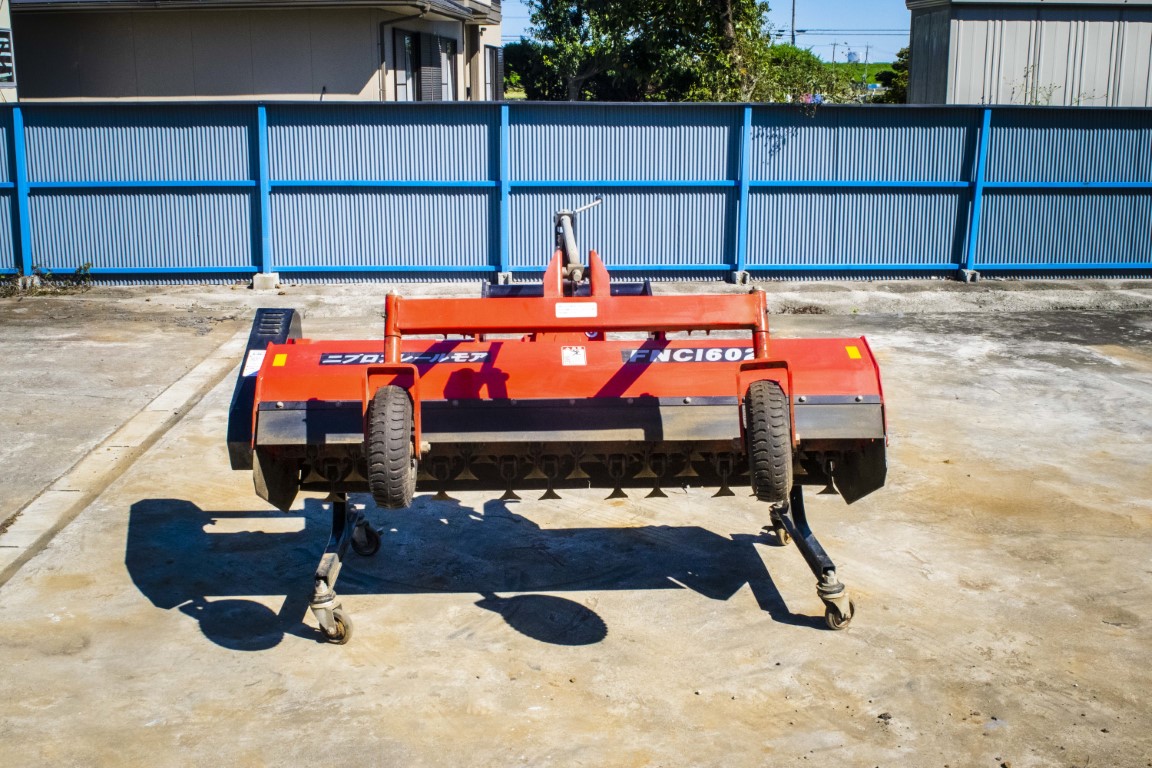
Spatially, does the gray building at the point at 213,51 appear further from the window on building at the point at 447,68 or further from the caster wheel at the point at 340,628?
the caster wheel at the point at 340,628

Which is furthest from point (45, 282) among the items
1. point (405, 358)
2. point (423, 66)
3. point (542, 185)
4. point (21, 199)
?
point (405, 358)

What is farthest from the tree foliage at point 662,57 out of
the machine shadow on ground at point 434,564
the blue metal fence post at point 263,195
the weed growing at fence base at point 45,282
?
the machine shadow on ground at point 434,564

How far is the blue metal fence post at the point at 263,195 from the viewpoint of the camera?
611 inches

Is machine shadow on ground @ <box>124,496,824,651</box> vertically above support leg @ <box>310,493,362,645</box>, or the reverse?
support leg @ <box>310,493,362,645</box>

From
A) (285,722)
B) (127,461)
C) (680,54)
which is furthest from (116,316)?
(680,54)

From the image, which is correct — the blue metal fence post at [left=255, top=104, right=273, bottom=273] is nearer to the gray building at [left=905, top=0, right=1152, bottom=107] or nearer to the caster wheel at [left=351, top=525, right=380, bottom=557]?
the caster wheel at [left=351, top=525, right=380, bottom=557]

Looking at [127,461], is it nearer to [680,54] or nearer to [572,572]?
[572,572]

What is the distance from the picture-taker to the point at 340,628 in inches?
219

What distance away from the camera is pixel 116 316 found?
14.0m

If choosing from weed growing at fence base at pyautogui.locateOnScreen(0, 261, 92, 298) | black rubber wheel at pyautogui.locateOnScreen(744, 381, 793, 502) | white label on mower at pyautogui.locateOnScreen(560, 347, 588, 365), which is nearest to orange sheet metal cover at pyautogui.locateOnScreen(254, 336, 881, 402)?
white label on mower at pyautogui.locateOnScreen(560, 347, 588, 365)

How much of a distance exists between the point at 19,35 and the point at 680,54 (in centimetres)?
1320

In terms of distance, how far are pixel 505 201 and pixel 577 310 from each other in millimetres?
10879

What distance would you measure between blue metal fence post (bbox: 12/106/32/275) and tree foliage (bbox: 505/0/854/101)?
34.3 ft

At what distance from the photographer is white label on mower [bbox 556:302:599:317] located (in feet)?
17.3
